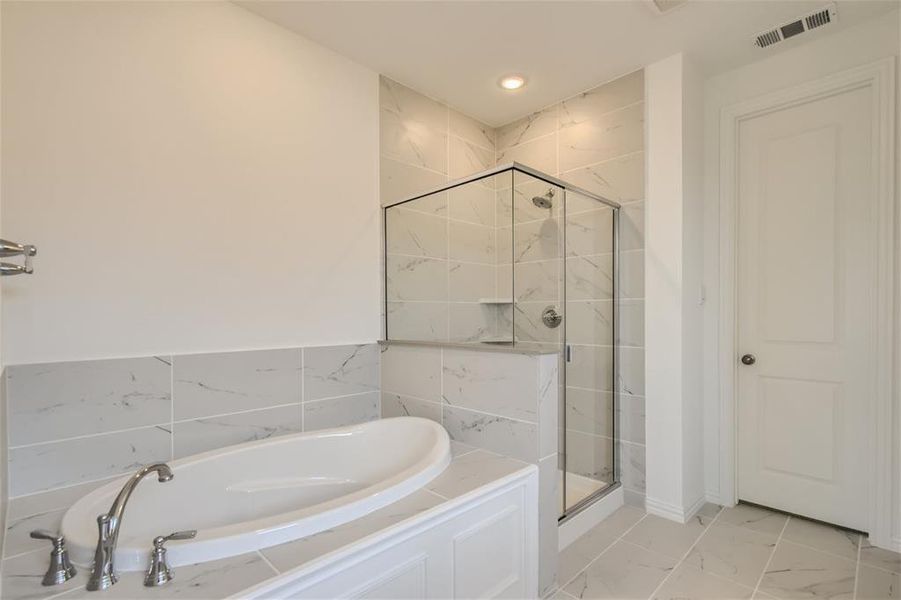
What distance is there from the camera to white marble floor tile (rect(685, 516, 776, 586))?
1.80m

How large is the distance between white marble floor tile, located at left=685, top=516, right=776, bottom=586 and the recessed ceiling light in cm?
270

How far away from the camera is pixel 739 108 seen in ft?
7.91

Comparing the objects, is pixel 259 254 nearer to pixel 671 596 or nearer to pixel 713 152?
pixel 671 596

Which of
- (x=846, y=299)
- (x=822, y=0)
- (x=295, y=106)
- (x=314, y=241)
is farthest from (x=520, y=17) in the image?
(x=846, y=299)

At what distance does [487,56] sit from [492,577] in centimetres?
247

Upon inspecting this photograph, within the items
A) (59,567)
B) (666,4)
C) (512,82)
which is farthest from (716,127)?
(59,567)

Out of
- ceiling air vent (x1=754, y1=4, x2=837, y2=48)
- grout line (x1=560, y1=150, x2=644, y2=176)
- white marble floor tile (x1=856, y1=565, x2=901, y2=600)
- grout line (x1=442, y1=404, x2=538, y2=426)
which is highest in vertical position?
ceiling air vent (x1=754, y1=4, x2=837, y2=48)

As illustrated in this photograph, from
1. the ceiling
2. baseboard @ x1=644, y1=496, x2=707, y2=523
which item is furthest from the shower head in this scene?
baseboard @ x1=644, y1=496, x2=707, y2=523

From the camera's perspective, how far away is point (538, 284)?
7.89ft

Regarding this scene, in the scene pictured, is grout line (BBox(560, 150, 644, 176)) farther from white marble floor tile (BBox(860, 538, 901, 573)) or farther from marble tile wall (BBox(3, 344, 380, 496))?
white marble floor tile (BBox(860, 538, 901, 573))

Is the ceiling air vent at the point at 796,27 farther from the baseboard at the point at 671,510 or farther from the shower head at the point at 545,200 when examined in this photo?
the baseboard at the point at 671,510

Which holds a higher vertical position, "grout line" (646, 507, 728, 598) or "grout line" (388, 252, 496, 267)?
"grout line" (388, 252, 496, 267)

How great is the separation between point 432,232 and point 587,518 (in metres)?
1.84

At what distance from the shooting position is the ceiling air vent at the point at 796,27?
6.40 feet
